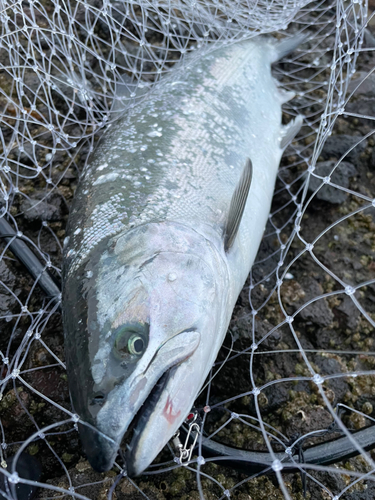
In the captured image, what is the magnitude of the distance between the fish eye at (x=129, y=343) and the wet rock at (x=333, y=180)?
194cm

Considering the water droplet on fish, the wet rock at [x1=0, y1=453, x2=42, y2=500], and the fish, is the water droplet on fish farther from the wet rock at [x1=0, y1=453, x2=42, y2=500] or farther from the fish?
the wet rock at [x1=0, y1=453, x2=42, y2=500]

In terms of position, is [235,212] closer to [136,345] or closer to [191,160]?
[191,160]

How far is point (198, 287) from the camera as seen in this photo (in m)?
1.60

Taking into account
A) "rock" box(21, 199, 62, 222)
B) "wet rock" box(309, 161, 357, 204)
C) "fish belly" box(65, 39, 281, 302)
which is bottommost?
"wet rock" box(309, 161, 357, 204)

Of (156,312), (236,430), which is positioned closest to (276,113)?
(156,312)

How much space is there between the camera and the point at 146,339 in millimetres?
1416

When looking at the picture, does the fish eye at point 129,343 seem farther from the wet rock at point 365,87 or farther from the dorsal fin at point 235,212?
Result: the wet rock at point 365,87

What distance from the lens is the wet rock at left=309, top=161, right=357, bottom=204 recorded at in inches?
110

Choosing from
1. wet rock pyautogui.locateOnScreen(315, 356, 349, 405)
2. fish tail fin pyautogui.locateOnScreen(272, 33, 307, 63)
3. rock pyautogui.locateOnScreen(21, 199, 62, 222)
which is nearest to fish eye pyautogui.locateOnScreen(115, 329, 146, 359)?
wet rock pyautogui.locateOnScreen(315, 356, 349, 405)

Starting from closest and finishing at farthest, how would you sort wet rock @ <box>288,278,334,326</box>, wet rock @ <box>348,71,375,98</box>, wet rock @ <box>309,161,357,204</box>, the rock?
wet rock @ <box>288,278,334,326</box> < the rock < wet rock @ <box>309,161,357,204</box> < wet rock @ <box>348,71,375,98</box>

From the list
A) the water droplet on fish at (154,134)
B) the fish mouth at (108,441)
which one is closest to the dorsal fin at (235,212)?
the water droplet on fish at (154,134)

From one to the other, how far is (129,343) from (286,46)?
2.97 m

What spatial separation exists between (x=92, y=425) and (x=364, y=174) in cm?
281

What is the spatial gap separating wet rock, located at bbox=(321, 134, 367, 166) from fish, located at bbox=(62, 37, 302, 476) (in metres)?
0.56
